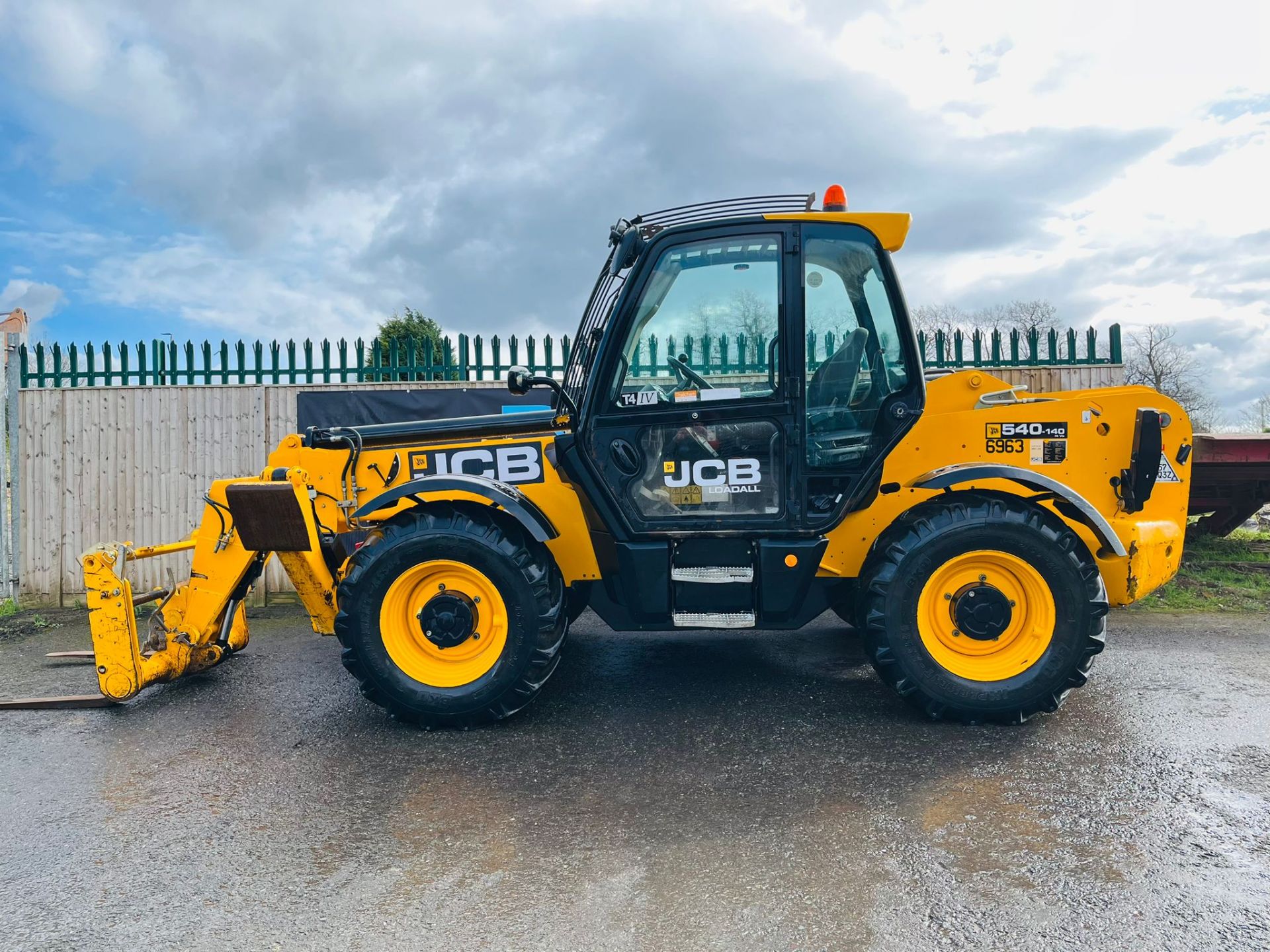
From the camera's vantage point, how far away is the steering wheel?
4.29 m

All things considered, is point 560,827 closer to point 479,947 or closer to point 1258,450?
point 479,947

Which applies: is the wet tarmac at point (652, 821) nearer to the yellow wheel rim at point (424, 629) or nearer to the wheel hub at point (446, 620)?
the yellow wheel rim at point (424, 629)

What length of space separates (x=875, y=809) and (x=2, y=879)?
3224 mm

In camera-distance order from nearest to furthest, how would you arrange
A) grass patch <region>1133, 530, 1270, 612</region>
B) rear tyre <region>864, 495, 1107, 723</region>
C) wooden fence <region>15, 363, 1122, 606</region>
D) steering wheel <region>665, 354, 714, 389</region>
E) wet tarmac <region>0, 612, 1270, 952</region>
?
wet tarmac <region>0, 612, 1270, 952</region> < rear tyre <region>864, 495, 1107, 723</region> < steering wheel <region>665, 354, 714, 389</region> < grass patch <region>1133, 530, 1270, 612</region> < wooden fence <region>15, 363, 1122, 606</region>

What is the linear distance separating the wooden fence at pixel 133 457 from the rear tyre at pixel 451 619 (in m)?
4.13

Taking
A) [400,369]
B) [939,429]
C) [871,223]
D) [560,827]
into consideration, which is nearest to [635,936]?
[560,827]

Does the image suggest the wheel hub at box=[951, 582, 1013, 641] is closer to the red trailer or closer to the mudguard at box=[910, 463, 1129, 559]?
the mudguard at box=[910, 463, 1129, 559]

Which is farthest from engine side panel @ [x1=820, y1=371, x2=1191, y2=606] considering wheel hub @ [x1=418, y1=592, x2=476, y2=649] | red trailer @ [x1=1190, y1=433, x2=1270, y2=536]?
red trailer @ [x1=1190, y1=433, x2=1270, y2=536]

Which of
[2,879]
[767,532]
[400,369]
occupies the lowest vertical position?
[2,879]

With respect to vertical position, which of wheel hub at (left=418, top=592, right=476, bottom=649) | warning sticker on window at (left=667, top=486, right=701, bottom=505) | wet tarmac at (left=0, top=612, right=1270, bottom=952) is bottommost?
wet tarmac at (left=0, top=612, right=1270, bottom=952)

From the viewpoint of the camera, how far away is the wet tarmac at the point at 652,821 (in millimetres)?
2584

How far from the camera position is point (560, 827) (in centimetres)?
321

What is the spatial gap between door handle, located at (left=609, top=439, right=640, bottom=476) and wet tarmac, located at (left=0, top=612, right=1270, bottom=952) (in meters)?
1.35

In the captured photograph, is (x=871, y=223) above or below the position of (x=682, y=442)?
above
